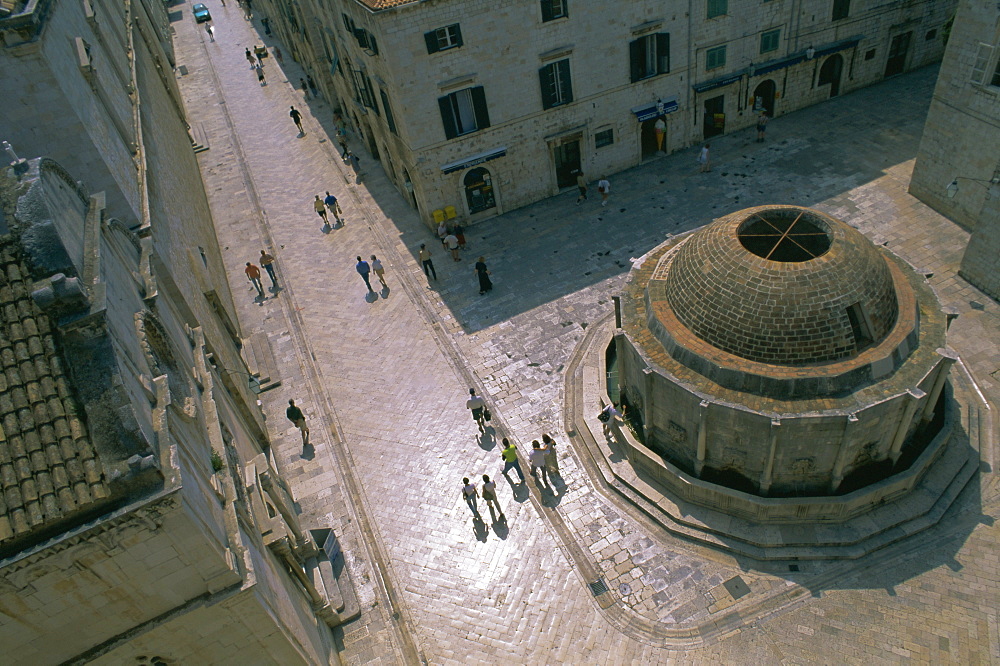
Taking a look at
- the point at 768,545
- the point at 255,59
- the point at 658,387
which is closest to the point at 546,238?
the point at 658,387

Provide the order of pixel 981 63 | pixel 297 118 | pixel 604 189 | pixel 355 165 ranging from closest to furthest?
pixel 981 63 < pixel 604 189 < pixel 355 165 < pixel 297 118

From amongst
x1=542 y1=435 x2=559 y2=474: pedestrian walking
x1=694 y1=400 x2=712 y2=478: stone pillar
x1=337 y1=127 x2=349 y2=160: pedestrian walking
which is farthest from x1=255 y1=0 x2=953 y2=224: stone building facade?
x1=694 y1=400 x2=712 y2=478: stone pillar

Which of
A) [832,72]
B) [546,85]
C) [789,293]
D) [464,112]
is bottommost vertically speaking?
[832,72]

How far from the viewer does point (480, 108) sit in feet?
91.5

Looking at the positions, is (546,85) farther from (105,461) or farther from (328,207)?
(105,461)

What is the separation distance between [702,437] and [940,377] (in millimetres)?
5910

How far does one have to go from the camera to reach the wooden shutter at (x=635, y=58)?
29.0 metres

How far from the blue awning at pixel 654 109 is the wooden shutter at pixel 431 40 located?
33.1ft

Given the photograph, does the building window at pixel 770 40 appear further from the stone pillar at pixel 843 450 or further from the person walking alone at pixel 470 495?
the person walking alone at pixel 470 495

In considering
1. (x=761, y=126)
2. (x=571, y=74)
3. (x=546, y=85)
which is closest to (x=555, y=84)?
(x=546, y=85)

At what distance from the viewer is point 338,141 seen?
3812 cm

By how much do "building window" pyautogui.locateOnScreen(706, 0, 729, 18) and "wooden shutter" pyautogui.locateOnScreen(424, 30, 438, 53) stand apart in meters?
12.9

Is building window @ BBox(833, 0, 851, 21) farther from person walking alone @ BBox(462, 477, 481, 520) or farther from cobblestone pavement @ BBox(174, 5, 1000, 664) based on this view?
person walking alone @ BBox(462, 477, 481, 520)

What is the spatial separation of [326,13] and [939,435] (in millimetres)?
32686
